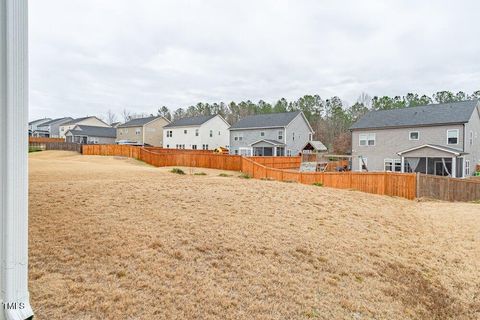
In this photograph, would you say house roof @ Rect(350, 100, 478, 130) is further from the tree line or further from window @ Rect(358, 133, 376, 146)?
the tree line

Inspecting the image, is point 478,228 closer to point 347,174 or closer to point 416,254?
point 416,254

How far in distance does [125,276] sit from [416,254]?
6.46 metres

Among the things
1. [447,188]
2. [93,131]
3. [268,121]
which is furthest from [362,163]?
[93,131]

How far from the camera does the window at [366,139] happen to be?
3088 cm

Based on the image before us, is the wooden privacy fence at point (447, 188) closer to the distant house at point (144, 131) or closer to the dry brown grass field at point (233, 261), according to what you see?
the dry brown grass field at point (233, 261)

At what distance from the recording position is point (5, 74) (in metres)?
2.58

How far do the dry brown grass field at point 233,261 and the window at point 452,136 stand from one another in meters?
19.5

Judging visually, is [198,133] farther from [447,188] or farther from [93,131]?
[447,188]

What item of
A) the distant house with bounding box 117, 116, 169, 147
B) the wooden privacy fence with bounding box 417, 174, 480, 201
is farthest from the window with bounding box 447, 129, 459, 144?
the distant house with bounding box 117, 116, 169, 147

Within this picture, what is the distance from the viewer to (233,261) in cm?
534

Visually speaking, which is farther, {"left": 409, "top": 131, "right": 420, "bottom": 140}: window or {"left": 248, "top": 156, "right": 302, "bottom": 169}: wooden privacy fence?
A: {"left": 409, "top": 131, "right": 420, "bottom": 140}: window

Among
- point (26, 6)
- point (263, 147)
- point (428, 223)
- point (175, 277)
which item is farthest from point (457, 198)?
point (263, 147)

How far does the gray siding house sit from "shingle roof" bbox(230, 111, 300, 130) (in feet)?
34.1

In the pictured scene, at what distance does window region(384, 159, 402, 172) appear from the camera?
28.8m
